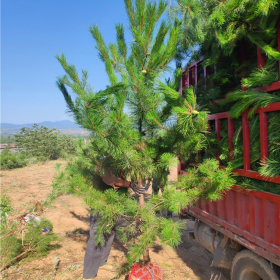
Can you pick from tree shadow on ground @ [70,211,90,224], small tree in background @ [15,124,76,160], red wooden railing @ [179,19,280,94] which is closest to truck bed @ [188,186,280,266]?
red wooden railing @ [179,19,280,94]

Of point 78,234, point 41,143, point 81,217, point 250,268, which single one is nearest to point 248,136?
point 250,268

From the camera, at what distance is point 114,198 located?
2521 millimetres

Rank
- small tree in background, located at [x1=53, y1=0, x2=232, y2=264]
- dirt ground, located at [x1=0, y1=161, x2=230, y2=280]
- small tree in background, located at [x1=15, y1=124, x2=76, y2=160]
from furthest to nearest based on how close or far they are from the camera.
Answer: small tree in background, located at [x1=15, y1=124, x2=76, y2=160] < dirt ground, located at [x1=0, y1=161, x2=230, y2=280] < small tree in background, located at [x1=53, y1=0, x2=232, y2=264]

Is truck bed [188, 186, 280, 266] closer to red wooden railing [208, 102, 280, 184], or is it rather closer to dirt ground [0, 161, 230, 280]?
red wooden railing [208, 102, 280, 184]

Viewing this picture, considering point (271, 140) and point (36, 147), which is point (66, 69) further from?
point (36, 147)

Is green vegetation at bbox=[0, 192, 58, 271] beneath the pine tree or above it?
beneath

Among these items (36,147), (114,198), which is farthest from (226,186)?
(36,147)

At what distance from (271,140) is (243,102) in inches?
15.8

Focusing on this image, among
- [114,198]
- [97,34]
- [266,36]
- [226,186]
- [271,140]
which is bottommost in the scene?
[114,198]

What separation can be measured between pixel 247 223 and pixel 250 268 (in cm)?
47

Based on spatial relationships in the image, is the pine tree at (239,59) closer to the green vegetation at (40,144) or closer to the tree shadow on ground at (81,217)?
the tree shadow on ground at (81,217)

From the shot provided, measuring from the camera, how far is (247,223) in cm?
224

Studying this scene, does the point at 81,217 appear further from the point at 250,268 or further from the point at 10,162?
the point at 10,162

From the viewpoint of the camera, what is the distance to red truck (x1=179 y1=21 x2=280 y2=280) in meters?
1.92
